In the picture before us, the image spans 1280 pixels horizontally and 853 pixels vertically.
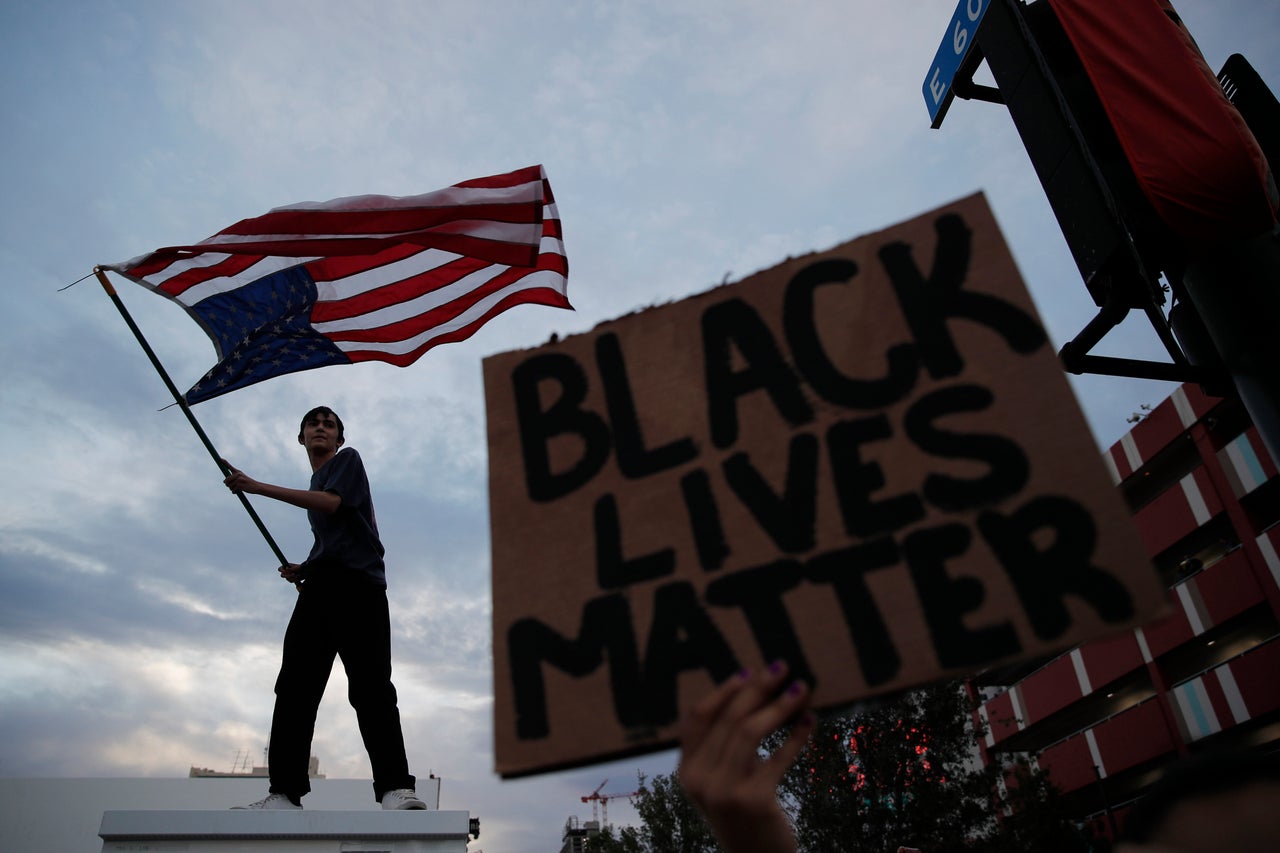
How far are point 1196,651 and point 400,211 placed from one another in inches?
1274

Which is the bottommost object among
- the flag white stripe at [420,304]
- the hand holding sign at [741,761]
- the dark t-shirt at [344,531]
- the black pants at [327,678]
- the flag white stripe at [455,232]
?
the hand holding sign at [741,761]

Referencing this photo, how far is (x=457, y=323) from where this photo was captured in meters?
5.28

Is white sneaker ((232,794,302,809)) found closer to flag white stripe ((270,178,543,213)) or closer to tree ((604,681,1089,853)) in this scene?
flag white stripe ((270,178,543,213))

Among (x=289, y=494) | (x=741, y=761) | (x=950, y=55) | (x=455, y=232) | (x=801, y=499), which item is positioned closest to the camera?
(x=741, y=761)

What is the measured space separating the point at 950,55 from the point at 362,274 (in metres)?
5.31

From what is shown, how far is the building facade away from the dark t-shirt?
2212cm

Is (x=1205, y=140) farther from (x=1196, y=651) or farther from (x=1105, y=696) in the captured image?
(x=1105, y=696)

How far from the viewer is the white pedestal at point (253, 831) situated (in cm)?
440

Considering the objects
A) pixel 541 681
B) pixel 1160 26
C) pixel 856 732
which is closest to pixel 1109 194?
pixel 1160 26

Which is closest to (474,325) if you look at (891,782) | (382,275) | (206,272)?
(382,275)

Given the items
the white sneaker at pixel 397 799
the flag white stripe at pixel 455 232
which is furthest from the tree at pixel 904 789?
the flag white stripe at pixel 455 232

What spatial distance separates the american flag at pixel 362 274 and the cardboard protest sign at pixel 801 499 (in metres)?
3.21

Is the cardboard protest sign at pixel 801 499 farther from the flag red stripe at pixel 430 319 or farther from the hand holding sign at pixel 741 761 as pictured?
the flag red stripe at pixel 430 319

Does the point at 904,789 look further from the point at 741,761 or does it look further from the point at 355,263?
the point at 741,761
